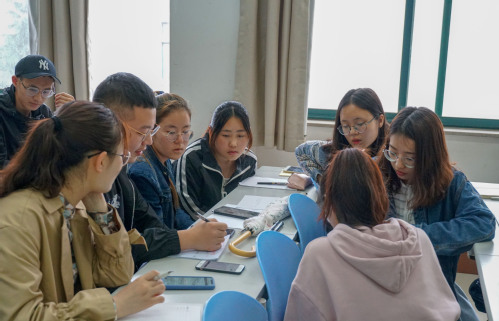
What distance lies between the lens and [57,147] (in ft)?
3.55

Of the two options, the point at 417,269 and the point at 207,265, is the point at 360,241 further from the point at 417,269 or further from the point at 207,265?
the point at 207,265

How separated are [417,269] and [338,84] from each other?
270cm

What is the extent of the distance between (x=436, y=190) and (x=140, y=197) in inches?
43.4

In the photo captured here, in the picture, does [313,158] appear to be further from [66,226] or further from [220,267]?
[66,226]

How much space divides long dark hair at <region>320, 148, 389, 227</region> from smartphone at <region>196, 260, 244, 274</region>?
357 millimetres

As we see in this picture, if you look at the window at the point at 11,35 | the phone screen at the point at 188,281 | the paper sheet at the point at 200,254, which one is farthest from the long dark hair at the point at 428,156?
the window at the point at 11,35

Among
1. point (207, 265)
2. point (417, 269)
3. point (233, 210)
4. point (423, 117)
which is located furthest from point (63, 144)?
point (423, 117)

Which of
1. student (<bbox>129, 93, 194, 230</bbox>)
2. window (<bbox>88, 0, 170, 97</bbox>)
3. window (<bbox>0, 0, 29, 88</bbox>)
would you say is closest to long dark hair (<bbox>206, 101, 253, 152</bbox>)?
student (<bbox>129, 93, 194, 230</bbox>)

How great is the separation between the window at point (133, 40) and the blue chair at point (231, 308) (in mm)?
3175

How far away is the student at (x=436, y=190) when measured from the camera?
1.67m

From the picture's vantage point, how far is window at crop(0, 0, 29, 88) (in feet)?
12.9

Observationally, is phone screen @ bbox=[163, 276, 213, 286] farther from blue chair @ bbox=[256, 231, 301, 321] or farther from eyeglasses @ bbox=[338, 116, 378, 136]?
eyeglasses @ bbox=[338, 116, 378, 136]

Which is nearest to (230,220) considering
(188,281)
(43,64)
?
(188,281)

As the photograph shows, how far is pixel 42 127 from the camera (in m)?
1.09
